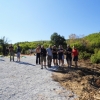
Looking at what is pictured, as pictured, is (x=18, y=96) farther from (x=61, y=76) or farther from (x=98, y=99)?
(x=61, y=76)

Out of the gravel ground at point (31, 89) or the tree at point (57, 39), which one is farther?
the tree at point (57, 39)

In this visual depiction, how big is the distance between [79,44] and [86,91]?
2045 centimetres

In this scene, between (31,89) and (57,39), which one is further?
(57,39)

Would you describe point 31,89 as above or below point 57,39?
below

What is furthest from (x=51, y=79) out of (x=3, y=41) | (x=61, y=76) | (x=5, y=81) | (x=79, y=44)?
(x=3, y=41)

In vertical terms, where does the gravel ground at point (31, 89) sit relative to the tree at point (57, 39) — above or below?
below

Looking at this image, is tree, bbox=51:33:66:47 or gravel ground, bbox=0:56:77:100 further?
Answer: tree, bbox=51:33:66:47

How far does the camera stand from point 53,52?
55.2 ft

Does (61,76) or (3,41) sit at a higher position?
(3,41)

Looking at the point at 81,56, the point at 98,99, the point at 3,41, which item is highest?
the point at 3,41

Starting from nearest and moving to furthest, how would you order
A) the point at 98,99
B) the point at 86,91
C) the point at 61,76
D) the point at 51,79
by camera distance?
the point at 98,99 → the point at 86,91 → the point at 51,79 → the point at 61,76

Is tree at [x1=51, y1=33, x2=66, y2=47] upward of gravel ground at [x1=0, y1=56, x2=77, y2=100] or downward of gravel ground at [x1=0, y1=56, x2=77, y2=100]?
upward

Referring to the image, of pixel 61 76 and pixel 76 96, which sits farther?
pixel 61 76

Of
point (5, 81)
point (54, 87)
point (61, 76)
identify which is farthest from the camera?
point (61, 76)
